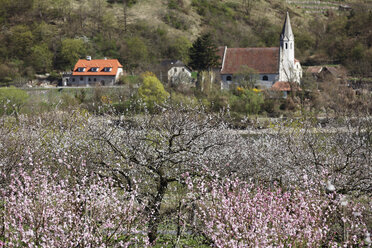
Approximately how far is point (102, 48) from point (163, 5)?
83.4 ft

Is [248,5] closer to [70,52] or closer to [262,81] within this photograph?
[70,52]

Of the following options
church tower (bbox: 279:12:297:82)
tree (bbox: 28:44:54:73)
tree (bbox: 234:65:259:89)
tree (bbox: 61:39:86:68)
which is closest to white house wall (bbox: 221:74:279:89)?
church tower (bbox: 279:12:297:82)

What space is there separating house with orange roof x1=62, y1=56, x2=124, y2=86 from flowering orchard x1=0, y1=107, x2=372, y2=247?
34.4 metres

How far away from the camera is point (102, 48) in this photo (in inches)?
2472

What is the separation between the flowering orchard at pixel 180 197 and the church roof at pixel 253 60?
32.6 meters

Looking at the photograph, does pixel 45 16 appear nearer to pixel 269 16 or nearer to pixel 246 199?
pixel 269 16

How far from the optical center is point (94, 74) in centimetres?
4934

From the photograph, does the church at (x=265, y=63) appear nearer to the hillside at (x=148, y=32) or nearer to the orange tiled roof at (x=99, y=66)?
the hillside at (x=148, y=32)

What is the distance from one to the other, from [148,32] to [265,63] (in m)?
27.8

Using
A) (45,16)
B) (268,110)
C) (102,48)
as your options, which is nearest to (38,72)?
(102,48)

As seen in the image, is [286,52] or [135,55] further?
[135,55]

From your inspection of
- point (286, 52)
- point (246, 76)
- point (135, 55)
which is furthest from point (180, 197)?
point (135, 55)

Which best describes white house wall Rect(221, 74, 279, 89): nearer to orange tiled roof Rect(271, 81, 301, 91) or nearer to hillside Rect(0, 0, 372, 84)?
orange tiled roof Rect(271, 81, 301, 91)

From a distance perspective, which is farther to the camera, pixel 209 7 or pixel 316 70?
pixel 209 7
